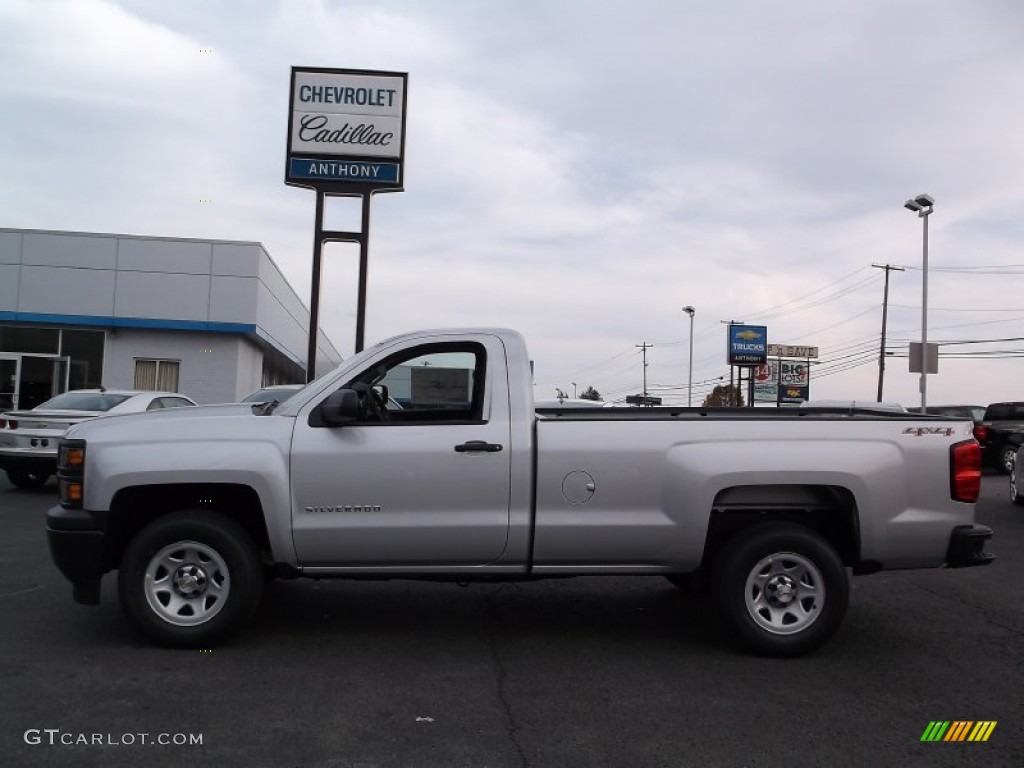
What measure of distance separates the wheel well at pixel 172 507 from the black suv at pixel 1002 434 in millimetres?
18952

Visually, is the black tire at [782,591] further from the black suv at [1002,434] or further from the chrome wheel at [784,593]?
the black suv at [1002,434]

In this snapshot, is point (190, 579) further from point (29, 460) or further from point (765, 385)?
point (765, 385)

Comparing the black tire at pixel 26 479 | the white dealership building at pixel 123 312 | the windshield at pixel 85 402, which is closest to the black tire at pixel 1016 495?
the windshield at pixel 85 402

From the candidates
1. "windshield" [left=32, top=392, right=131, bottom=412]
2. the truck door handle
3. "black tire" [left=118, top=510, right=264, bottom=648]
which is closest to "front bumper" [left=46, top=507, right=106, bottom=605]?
"black tire" [left=118, top=510, right=264, bottom=648]

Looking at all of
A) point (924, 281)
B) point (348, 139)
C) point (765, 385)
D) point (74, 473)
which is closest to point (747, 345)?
point (765, 385)

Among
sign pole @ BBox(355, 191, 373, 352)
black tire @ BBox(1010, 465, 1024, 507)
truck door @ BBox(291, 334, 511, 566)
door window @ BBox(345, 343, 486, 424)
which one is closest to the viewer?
truck door @ BBox(291, 334, 511, 566)

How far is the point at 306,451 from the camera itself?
5.48 metres

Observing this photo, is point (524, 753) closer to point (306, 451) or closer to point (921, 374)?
point (306, 451)

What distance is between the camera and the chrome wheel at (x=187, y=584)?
5.45 meters

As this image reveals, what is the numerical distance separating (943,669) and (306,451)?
4060mm

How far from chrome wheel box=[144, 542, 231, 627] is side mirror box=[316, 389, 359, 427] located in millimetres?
1061

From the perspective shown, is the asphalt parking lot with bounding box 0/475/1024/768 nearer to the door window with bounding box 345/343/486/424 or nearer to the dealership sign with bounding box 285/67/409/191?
the door window with bounding box 345/343/486/424

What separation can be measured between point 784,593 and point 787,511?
547 millimetres

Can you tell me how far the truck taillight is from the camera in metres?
5.57
